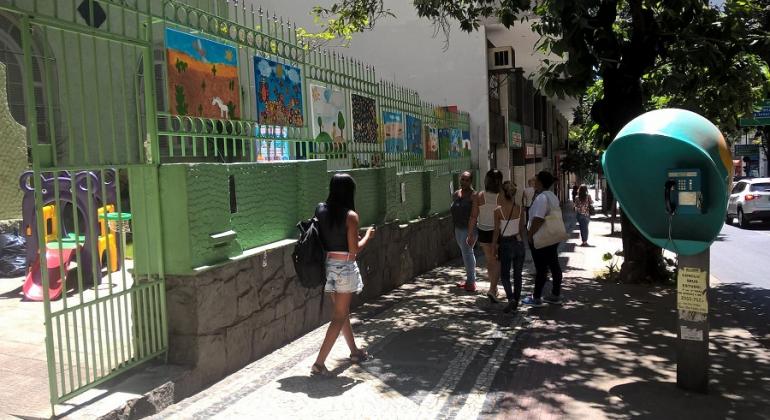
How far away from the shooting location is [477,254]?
13.0 m

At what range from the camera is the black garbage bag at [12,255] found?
309 inches

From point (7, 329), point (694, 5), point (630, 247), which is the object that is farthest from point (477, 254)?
point (7, 329)

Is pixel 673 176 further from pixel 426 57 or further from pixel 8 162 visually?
pixel 426 57

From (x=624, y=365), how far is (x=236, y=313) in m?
3.39

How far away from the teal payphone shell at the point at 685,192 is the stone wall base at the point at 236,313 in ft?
11.4

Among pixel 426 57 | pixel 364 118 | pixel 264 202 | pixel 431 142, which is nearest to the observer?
pixel 264 202

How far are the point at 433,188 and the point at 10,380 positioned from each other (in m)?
8.18

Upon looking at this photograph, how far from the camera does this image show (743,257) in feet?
44.2

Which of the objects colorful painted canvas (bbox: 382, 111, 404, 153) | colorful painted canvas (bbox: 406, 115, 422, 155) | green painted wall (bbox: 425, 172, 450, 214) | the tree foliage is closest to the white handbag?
the tree foliage

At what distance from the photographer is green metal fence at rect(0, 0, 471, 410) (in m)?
3.68

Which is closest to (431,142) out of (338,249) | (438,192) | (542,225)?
(438,192)

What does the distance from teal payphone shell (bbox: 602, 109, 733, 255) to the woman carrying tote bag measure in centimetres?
191

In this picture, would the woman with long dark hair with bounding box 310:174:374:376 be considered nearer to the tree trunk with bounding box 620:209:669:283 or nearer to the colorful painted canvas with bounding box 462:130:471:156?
the tree trunk with bounding box 620:209:669:283

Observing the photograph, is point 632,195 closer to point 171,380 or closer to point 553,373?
point 553,373
